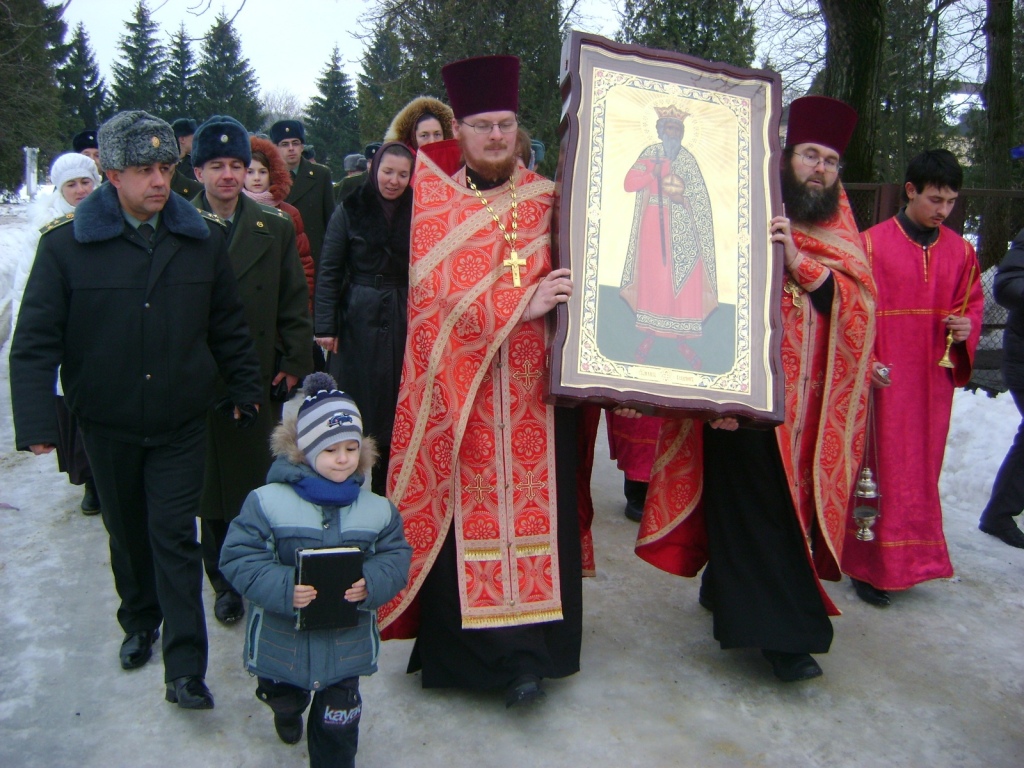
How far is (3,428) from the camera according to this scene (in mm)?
7230

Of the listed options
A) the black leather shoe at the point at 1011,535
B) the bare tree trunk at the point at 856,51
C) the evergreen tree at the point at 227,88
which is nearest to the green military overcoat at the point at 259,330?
the black leather shoe at the point at 1011,535

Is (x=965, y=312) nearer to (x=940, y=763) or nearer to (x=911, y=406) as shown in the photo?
(x=911, y=406)

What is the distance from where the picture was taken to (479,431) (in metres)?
3.49

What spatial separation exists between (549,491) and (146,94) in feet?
138

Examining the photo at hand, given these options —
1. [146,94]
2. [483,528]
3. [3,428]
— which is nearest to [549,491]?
[483,528]

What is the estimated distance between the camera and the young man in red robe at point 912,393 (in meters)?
4.55

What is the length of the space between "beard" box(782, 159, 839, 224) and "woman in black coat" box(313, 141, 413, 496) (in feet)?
5.45

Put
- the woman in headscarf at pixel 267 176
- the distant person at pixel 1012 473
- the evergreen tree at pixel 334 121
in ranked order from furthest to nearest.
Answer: the evergreen tree at pixel 334 121, the woman in headscarf at pixel 267 176, the distant person at pixel 1012 473

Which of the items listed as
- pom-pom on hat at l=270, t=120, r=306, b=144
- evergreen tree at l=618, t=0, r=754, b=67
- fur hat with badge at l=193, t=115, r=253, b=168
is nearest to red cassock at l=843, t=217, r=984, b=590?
fur hat with badge at l=193, t=115, r=253, b=168

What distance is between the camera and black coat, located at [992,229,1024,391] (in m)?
4.86

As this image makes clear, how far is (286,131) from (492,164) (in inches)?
163

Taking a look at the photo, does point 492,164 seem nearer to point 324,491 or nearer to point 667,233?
point 667,233

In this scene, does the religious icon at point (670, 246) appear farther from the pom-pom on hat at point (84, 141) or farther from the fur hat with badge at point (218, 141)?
the pom-pom on hat at point (84, 141)

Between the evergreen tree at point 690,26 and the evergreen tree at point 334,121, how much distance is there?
95.8ft
